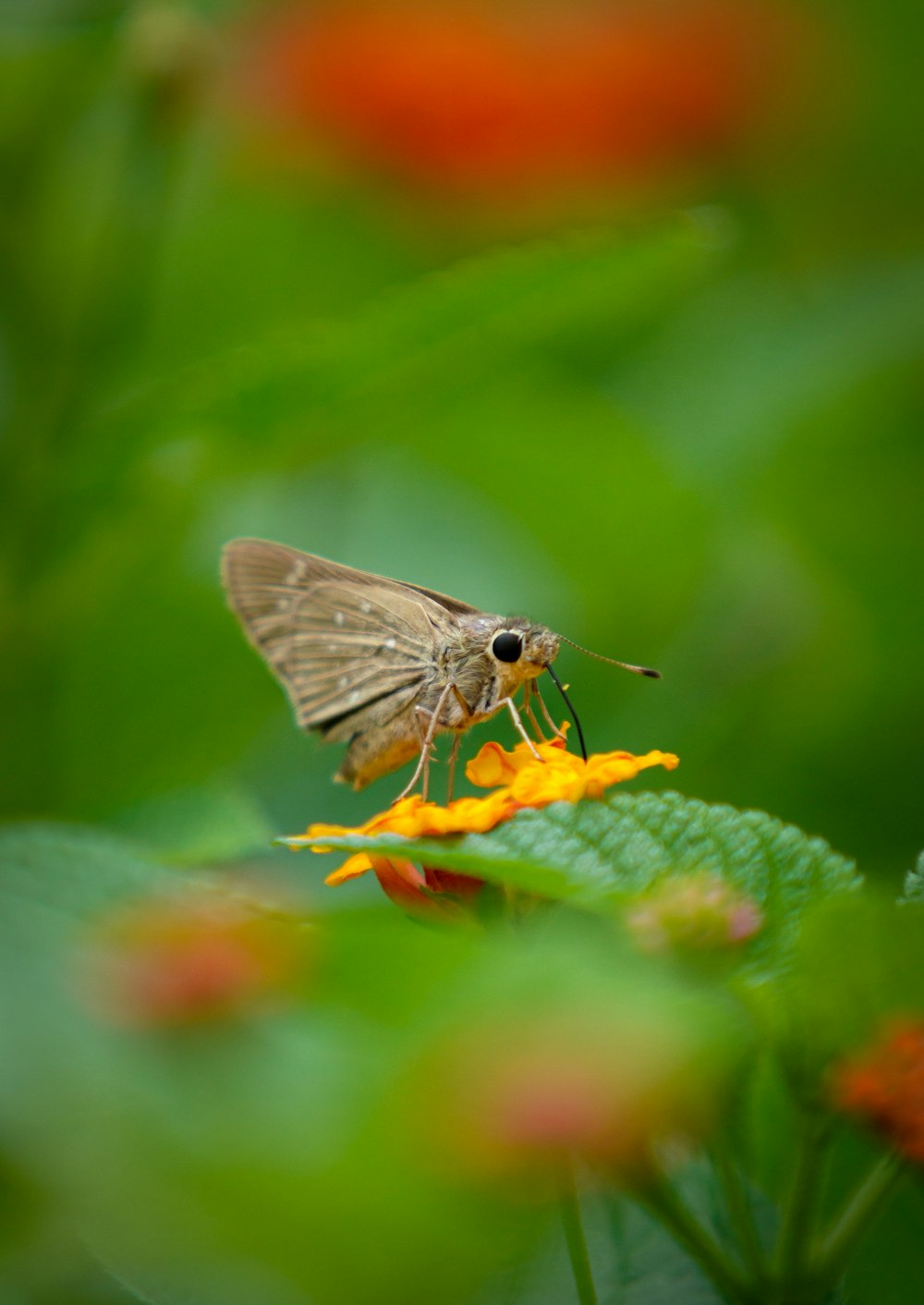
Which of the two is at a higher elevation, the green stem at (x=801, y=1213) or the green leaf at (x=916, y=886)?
the green leaf at (x=916, y=886)

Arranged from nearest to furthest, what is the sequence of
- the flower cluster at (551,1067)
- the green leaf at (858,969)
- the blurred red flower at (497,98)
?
the flower cluster at (551,1067), the green leaf at (858,969), the blurred red flower at (497,98)

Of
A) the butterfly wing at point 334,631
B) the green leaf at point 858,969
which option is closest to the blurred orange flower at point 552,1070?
the green leaf at point 858,969

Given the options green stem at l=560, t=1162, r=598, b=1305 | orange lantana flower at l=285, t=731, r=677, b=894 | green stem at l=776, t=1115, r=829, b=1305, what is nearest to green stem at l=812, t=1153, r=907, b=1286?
green stem at l=776, t=1115, r=829, b=1305

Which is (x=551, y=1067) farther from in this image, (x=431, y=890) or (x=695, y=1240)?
(x=431, y=890)

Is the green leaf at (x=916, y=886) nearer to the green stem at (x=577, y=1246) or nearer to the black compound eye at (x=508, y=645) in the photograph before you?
the green stem at (x=577, y=1246)

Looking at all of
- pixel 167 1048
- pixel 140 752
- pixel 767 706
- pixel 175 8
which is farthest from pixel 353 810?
pixel 167 1048
